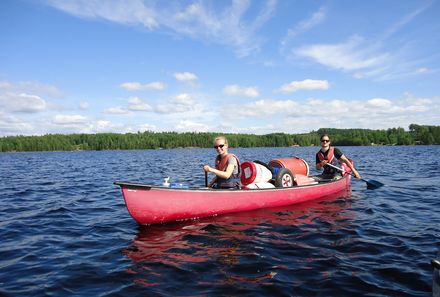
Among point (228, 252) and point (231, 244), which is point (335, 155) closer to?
point (231, 244)

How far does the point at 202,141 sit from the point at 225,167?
119 m

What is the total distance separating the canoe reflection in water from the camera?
5305mm

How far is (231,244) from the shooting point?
6738 millimetres

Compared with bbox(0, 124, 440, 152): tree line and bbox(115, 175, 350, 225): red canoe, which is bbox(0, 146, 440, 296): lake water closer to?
→ bbox(115, 175, 350, 225): red canoe

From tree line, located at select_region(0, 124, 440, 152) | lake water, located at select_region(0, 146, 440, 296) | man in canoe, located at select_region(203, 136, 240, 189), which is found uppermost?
tree line, located at select_region(0, 124, 440, 152)

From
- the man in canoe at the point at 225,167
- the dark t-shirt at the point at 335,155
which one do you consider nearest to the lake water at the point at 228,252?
the man in canoe at the point at 225,167

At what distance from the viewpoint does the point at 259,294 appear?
15.0 feet

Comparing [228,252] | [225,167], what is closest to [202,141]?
[225,167]

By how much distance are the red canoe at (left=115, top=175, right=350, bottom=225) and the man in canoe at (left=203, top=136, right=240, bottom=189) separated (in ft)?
1.25

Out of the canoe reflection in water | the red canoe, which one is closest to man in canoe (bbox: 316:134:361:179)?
the red canoe

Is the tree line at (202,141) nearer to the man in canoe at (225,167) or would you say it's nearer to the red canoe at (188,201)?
the red canoe at (188,201)

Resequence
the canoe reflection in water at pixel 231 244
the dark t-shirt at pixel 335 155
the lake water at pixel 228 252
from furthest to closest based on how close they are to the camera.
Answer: the dark t-shirt at pixel 335 155, the canoe reflection in water at pixel 231 244, the lake water at pixel 228 252

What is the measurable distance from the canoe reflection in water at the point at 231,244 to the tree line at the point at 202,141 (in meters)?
108

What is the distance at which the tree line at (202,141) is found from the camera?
109m
